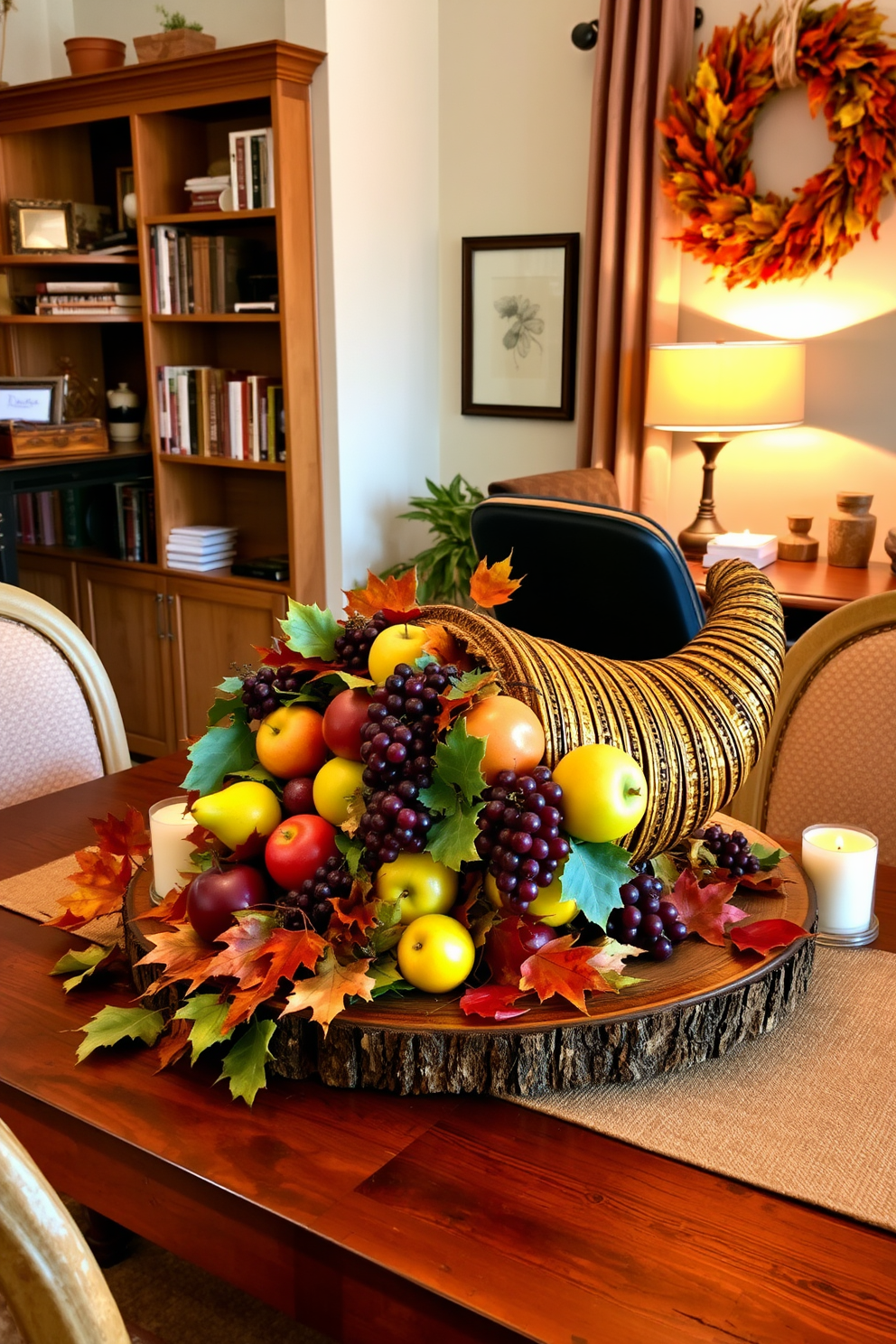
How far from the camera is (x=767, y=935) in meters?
0.91

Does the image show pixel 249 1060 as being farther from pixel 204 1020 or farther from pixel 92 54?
pixel 92 54

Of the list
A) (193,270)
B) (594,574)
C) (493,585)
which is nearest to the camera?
(493,585)

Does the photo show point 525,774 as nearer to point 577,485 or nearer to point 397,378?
point 577,485

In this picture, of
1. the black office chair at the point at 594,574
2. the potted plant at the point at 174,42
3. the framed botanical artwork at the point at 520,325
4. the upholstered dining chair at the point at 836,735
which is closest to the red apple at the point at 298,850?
the upholstered dining chair at the point at 836,735

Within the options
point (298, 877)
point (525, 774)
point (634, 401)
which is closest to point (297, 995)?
point (298, 877)

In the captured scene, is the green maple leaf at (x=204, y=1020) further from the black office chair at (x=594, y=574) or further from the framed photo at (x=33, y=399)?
the framed photo at (x=33, y=399)

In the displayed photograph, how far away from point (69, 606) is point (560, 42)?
2.37 meters

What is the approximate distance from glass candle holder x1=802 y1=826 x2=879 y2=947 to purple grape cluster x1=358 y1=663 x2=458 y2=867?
0.38 metres

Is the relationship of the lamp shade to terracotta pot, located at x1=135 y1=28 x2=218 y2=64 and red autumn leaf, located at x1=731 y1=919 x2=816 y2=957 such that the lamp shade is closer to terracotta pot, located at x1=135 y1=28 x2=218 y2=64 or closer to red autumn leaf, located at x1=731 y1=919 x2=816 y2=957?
terracotta pot, located at x1=135 y1=28 x2=218 y2=64

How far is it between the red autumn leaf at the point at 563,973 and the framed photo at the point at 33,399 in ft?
10.3

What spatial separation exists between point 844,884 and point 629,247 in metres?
2.60

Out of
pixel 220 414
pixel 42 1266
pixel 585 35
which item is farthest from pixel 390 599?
pixel 585 35

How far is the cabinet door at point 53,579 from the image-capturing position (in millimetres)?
4141

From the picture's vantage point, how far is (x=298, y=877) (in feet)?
2.88
